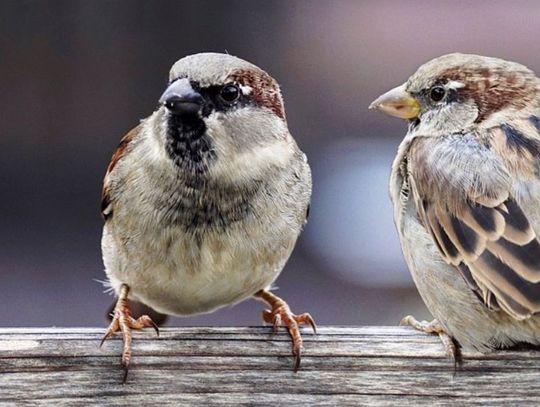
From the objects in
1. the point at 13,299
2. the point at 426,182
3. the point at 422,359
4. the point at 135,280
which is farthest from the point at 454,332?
the point at 13,299

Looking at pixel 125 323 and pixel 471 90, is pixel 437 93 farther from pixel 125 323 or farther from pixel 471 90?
pixel 125 323

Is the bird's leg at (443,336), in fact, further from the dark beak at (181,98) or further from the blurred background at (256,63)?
the blurred background at (256,63)

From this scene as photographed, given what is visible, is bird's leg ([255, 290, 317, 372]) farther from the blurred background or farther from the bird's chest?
the blurred background

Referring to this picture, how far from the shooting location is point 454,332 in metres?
2.04

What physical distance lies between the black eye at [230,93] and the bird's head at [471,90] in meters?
0.29

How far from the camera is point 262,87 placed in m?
2.25

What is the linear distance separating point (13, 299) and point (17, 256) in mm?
309

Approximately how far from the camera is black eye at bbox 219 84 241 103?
7.03ft

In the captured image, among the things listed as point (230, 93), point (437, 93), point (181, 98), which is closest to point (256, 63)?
point (437, 93)

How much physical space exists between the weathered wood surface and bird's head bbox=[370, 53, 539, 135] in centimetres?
45

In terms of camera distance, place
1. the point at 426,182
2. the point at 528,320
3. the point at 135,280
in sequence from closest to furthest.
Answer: the point at 528,320 → the point at 426,182 → the point at 135,280

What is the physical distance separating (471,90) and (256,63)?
251 cm

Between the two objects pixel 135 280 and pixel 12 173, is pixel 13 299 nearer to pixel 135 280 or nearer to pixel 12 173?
pixel 12 173

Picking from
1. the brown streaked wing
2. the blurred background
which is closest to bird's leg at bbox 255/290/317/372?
the brown streaked wing
